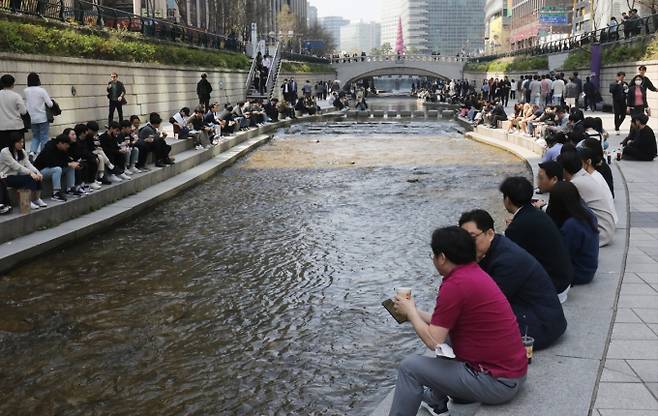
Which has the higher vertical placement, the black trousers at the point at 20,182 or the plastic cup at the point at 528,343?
the black trousers at the point at 20,182

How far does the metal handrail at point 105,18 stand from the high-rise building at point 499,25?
10208cm

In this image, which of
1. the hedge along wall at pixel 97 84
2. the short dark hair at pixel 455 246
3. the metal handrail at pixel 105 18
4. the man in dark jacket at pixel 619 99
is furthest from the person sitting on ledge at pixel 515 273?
the man in dark jacket at pixel 619 99

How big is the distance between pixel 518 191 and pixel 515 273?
1034 millimetres

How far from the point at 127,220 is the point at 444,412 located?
9484mm

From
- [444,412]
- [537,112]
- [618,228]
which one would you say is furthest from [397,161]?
[444,412]

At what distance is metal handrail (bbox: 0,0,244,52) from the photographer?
843 inches

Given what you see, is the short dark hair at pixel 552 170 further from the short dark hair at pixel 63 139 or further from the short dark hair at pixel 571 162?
the short dark hair at pixel 63 139

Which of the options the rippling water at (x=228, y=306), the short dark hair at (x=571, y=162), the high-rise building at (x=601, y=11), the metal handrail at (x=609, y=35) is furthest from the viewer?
the high-rise building at (x=601, y=11)

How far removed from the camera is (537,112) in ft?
78.2

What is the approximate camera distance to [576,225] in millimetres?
7012

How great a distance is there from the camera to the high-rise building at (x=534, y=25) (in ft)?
318

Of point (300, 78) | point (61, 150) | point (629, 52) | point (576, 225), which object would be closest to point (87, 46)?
point (61, 150)

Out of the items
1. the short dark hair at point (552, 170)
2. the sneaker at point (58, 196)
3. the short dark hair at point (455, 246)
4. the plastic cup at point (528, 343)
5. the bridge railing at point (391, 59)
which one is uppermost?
the bridge railing at point (391, 59)

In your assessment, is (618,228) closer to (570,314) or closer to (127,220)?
(570,314)
